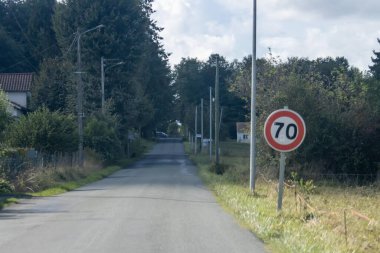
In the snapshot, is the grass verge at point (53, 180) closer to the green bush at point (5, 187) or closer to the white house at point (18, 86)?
the green bush at point (5, 187)

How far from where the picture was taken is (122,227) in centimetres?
1501

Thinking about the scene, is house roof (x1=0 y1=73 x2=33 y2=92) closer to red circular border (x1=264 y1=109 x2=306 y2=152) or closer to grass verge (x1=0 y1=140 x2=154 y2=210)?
grass verge (x1=0 y1=140 x2=154 y2=210)

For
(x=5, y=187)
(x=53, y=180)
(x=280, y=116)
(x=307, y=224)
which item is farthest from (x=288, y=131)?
(x=53, y=180)

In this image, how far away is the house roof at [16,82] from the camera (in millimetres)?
68812

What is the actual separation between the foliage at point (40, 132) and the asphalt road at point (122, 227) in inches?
596

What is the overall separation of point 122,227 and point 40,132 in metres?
24.5

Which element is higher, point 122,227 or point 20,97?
point 20,97

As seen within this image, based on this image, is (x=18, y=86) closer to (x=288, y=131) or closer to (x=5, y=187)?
(x=5, y=187)

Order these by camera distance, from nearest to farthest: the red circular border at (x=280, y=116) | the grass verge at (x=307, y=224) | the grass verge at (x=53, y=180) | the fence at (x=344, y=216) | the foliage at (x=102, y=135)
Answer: the grass verge at (x=307, y=224) < the fence at (x=344, y=216) < the red circular border at (x=280, y=116) < the grass verge at (x=53, y=180) < the foliage at (x=102, y=135)

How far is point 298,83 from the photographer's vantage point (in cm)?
3703

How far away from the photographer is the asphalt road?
482 inches

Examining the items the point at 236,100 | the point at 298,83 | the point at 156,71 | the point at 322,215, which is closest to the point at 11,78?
the point at 156,71

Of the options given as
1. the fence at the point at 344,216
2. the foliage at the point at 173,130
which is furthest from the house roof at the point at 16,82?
the foliage at the point at 173,130

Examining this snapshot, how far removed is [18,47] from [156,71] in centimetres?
1699
